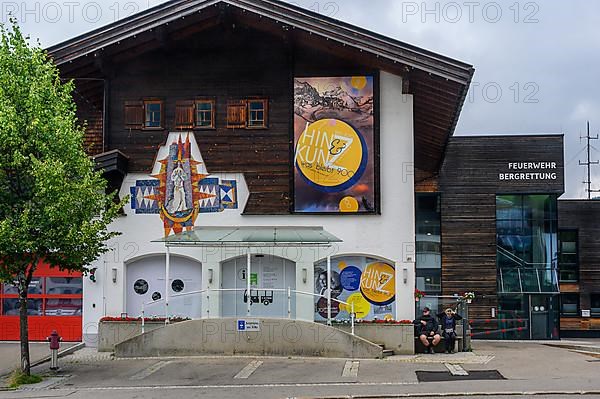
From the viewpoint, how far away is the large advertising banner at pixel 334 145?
24.3 meters

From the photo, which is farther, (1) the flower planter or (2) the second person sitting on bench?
(2) the second person sitting on bench

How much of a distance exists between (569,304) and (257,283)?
23.9 m

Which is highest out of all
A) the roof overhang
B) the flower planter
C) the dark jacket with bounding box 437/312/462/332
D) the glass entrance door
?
the roof overhang

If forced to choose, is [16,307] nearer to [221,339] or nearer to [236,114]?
[221,339]

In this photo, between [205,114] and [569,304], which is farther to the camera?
[569,304]

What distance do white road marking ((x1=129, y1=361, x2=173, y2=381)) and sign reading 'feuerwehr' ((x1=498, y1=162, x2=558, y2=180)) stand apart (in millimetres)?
21959

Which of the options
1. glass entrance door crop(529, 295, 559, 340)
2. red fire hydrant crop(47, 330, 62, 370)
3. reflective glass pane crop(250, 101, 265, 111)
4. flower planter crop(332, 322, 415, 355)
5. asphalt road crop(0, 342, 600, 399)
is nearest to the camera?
asphalt road crop(0, 342, 600, 399)

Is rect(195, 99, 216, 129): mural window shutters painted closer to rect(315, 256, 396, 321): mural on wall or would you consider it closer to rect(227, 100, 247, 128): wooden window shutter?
rect(227, 100, 247, 128): wooden window shutter

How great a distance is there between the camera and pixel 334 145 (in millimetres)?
24422

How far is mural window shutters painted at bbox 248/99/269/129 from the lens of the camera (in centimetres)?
2470

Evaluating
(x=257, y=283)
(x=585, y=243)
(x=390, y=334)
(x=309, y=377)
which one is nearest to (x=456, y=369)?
(x=309, y=377)

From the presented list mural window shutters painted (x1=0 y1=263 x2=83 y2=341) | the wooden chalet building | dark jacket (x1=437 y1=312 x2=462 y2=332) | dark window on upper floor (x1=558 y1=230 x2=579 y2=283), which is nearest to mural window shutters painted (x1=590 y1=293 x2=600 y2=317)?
dark window on upper floor (x1=558 y1=230 x2=579 y2=283)

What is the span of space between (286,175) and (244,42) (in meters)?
3.84

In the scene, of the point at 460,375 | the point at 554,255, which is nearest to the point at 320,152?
the point at 460,375
